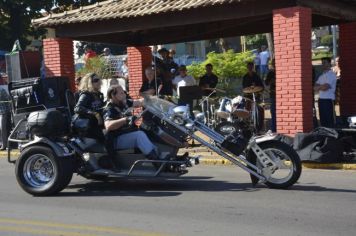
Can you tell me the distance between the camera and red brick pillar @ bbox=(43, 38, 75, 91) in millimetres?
16016

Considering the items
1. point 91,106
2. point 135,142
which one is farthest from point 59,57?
point 135,142

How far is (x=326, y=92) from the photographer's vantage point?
13.6 metres

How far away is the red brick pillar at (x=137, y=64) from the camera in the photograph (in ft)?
60.1

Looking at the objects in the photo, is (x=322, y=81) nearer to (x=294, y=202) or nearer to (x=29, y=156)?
(x=294, y=202)

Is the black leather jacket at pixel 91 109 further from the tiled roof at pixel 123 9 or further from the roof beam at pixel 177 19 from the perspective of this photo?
the roof beam at pixel 177 19

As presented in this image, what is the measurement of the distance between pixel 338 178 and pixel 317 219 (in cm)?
327

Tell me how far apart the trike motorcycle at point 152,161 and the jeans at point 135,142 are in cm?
9

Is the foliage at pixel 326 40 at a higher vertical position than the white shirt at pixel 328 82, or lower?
higher

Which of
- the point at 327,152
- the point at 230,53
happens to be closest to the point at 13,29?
the point at 230,53

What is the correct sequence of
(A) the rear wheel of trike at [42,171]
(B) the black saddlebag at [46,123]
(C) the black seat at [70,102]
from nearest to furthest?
(A) the rear wheel of trike at [42,171], (B) the black saddlebag at [46,123], (C) the black seat at [70,102]

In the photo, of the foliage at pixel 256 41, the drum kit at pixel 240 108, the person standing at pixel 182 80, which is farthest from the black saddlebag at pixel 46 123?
the foliage at pixel 256 41

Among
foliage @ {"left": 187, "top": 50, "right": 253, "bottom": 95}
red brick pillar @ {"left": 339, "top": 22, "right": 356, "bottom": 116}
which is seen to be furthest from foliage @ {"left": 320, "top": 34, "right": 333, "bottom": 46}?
red brick pillar @ {"left": 339, "top": 22, "right": 356, "bottom": 116}

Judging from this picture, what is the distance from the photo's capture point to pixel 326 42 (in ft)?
184

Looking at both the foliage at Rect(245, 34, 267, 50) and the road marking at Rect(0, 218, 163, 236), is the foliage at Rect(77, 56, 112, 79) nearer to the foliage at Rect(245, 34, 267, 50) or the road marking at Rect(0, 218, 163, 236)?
the road marking at Rect(0, 218, 163, 236)
